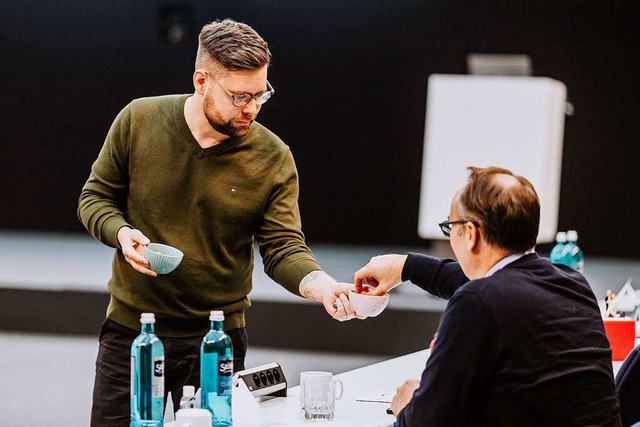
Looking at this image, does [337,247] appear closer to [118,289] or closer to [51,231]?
[51,231]

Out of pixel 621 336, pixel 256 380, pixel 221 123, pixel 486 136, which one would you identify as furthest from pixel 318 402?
pixel 486 136

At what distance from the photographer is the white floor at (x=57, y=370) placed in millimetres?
4324

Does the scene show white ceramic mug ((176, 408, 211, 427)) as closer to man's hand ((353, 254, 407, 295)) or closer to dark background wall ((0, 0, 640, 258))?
man's hand ((353, 254, 407, 295))

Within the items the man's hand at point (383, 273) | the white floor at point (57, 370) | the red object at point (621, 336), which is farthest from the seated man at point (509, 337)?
the white floor at point (57, 370)

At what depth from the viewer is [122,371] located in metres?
2.38

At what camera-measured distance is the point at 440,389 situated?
165 centimetres

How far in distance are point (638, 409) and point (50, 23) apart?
7.09 m

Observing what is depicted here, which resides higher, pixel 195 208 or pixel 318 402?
pixel 195 208

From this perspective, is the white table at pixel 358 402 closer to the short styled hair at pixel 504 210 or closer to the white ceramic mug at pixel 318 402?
the white ceramic mug at pixel 318 402

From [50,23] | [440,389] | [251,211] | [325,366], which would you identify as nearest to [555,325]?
[440,389]

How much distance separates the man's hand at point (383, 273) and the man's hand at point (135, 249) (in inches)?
20.2

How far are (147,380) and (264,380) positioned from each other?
495 mm

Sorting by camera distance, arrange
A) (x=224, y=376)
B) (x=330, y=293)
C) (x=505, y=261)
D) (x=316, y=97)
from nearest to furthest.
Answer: (x=505, y=261), (x=224, y=376), (x=330, y=293), (x=316, y=97)

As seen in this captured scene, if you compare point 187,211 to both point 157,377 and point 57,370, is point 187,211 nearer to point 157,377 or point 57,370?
point 157,377
